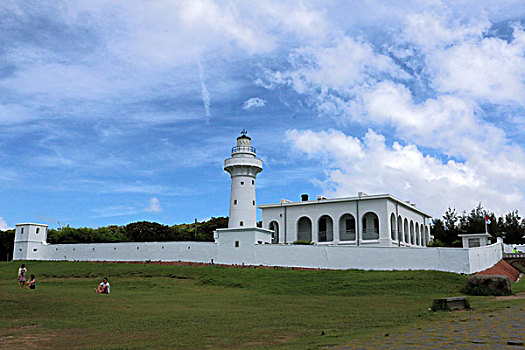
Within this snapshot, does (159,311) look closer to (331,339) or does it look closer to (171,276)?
(331,339)

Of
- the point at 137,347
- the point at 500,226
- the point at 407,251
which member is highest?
the point at 500,226

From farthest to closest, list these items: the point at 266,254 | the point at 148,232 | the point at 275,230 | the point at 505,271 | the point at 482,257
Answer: the point at 148,232
the point at 275,230
the point at 266,254
the point at 505,271
the point at 482,257

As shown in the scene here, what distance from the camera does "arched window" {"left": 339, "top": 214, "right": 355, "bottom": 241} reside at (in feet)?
120

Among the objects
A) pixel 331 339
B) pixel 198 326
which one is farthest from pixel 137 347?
pixel 331 339

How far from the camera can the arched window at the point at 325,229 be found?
37.7 m

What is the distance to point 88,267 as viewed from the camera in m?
32.1

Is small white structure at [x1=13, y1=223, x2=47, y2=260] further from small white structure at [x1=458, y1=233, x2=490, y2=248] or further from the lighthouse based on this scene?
small white structure at [x1=458, y1=233, x2=490, y2=248]

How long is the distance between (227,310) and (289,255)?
16.3 m

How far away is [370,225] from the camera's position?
36562 mm

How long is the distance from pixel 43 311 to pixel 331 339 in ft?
29.3

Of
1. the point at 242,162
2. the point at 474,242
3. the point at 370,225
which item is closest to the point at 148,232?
the point at 242,162

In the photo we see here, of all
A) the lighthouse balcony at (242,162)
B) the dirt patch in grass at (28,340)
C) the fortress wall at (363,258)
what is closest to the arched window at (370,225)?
the fortress wall at (363,258)

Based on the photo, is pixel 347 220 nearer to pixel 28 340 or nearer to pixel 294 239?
pixel 294 239

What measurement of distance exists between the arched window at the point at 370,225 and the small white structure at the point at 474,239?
6.59 metres
